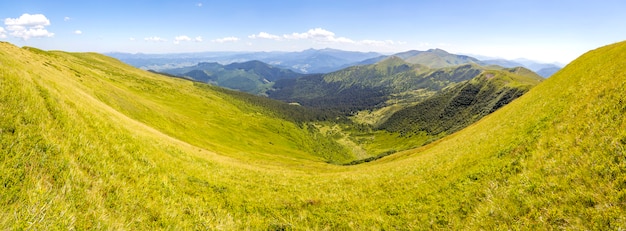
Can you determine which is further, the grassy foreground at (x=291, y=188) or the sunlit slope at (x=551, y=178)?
the sunlit slope at (x=551, y=178)

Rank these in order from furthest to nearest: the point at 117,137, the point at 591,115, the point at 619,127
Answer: the point at 591,115, the point at 117,137, the point at 619,127

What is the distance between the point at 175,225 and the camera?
891 cm

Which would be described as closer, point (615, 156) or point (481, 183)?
point (615, 156)

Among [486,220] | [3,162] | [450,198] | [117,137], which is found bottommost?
[450,198]

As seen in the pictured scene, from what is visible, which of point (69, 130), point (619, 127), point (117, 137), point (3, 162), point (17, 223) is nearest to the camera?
point (17, 223)

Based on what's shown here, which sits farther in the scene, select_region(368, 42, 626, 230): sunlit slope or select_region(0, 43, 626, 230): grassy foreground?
select_region(368, 42, 626, 230): sunlit slope

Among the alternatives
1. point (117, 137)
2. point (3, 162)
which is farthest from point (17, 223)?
point (117, 137)

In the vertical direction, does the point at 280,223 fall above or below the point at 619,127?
below

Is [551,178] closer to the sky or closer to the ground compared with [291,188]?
closer to the sky

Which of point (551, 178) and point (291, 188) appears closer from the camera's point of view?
point (551, 178)

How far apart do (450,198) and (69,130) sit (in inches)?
747

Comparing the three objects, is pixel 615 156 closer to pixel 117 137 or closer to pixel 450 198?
pixel 450 198

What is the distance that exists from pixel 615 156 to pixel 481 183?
578 cm

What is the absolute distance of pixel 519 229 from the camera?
927 cm
